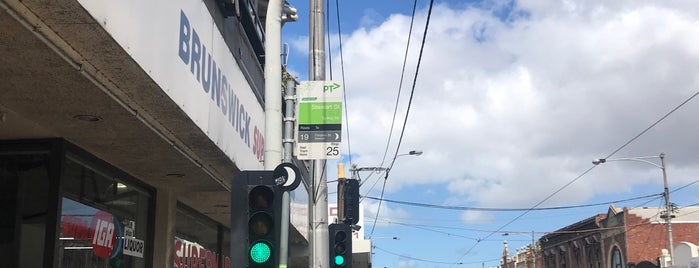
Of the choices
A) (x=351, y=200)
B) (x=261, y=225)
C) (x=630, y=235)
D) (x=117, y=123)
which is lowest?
(x=261, y=225)

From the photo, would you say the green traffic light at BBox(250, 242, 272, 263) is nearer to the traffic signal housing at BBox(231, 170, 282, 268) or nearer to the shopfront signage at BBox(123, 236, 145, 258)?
the traffic signal housing at BBox(231, 170, 282, 268)

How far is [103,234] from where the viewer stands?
8.07m

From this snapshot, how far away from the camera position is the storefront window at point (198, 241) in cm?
1113

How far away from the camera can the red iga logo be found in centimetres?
789

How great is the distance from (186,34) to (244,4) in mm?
4138

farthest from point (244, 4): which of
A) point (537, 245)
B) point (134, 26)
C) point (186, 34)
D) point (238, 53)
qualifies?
point (537, 245)

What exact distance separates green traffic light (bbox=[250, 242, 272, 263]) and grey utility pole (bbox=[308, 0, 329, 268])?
6.06m

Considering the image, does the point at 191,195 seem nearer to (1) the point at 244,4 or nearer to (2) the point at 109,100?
(1) the point at 244,4

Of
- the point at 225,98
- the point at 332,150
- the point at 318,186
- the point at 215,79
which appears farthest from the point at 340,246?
the point at 215,79

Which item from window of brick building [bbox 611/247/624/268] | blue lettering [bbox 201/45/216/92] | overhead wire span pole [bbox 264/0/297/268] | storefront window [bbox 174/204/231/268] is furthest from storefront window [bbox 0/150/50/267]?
window of brick building [bbox 611/247/624/268]

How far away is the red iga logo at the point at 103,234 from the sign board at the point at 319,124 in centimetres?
248

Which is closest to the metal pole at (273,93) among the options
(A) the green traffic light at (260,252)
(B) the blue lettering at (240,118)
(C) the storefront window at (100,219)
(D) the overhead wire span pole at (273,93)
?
(D) the overhead wire span pole at (273,93)

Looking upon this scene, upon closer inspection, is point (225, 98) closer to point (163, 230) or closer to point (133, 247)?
point (133, 247)

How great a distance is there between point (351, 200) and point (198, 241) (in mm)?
6390
